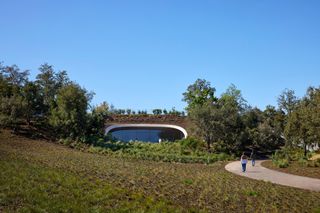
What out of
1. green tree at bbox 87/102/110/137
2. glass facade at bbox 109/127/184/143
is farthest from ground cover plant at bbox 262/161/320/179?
glass facade at bbox 109/127/184/143

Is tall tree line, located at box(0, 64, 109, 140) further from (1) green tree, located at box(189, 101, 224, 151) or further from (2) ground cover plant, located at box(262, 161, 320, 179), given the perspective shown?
(2) ground cover plant, located at box(262, 161, 320, 179)

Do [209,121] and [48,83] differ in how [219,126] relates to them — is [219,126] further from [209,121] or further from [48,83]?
[48,83]

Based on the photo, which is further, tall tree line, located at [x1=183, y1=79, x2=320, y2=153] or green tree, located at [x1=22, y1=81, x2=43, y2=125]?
green tree, located at [x1=22, y1=81, x2=43, y2=125]

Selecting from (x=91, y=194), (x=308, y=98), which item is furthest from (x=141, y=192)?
(x=308, y=98)

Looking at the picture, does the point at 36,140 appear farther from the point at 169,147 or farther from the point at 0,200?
the point at 0,200

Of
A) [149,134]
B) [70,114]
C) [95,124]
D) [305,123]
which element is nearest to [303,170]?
[305,123]

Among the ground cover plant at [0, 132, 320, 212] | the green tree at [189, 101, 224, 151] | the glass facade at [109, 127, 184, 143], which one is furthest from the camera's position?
the glass facade at [109, 127, 184, 143]

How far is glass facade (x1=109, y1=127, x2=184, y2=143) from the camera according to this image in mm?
51656

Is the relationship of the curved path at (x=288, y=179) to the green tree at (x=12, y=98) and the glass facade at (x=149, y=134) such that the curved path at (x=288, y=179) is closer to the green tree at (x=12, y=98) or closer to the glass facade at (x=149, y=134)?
the green tree at (x=12, y=98)

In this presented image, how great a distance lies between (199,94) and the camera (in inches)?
2069

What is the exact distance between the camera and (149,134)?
173 ft

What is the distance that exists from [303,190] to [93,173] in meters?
10.0

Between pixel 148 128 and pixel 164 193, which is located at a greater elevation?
pixel 148 128

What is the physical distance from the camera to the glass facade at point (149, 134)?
169ft
